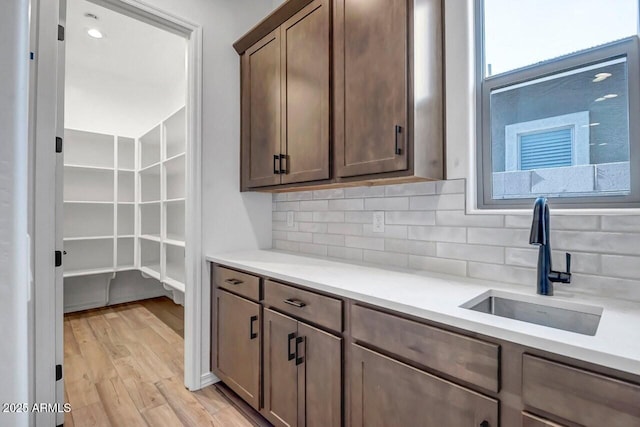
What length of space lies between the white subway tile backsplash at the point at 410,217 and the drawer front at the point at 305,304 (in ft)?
2.12

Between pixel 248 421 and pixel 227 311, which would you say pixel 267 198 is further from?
pixel 248 421

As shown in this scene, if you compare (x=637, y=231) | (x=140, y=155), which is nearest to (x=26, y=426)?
(x=637, y=231)

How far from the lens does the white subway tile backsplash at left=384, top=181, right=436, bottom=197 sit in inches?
63.5

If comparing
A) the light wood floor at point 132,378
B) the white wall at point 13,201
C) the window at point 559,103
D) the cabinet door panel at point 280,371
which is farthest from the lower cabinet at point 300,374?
the white wall at point 13,201

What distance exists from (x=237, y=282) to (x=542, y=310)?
1.45 metres

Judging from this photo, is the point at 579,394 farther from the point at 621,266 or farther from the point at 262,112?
the point at 262,112

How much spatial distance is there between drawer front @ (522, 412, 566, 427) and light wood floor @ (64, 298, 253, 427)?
57.0 inches

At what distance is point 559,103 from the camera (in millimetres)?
1362

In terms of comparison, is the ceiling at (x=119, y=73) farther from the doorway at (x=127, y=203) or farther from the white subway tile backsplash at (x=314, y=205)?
the white subway tile backsplash at (x=314, y=205)

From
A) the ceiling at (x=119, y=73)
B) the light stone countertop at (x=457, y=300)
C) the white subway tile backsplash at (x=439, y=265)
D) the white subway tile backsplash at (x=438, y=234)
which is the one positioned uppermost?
the ceiling at (x=119, y=73)

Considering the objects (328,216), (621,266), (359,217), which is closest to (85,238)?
(328,216)

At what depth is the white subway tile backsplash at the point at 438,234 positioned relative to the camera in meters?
1.50

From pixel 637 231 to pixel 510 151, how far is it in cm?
56

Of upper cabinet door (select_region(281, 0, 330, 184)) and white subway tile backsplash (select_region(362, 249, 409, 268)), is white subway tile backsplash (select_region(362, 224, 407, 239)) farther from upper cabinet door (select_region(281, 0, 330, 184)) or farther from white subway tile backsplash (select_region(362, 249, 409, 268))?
upper cabinet door (select_region(281, 0, 330, 184))
